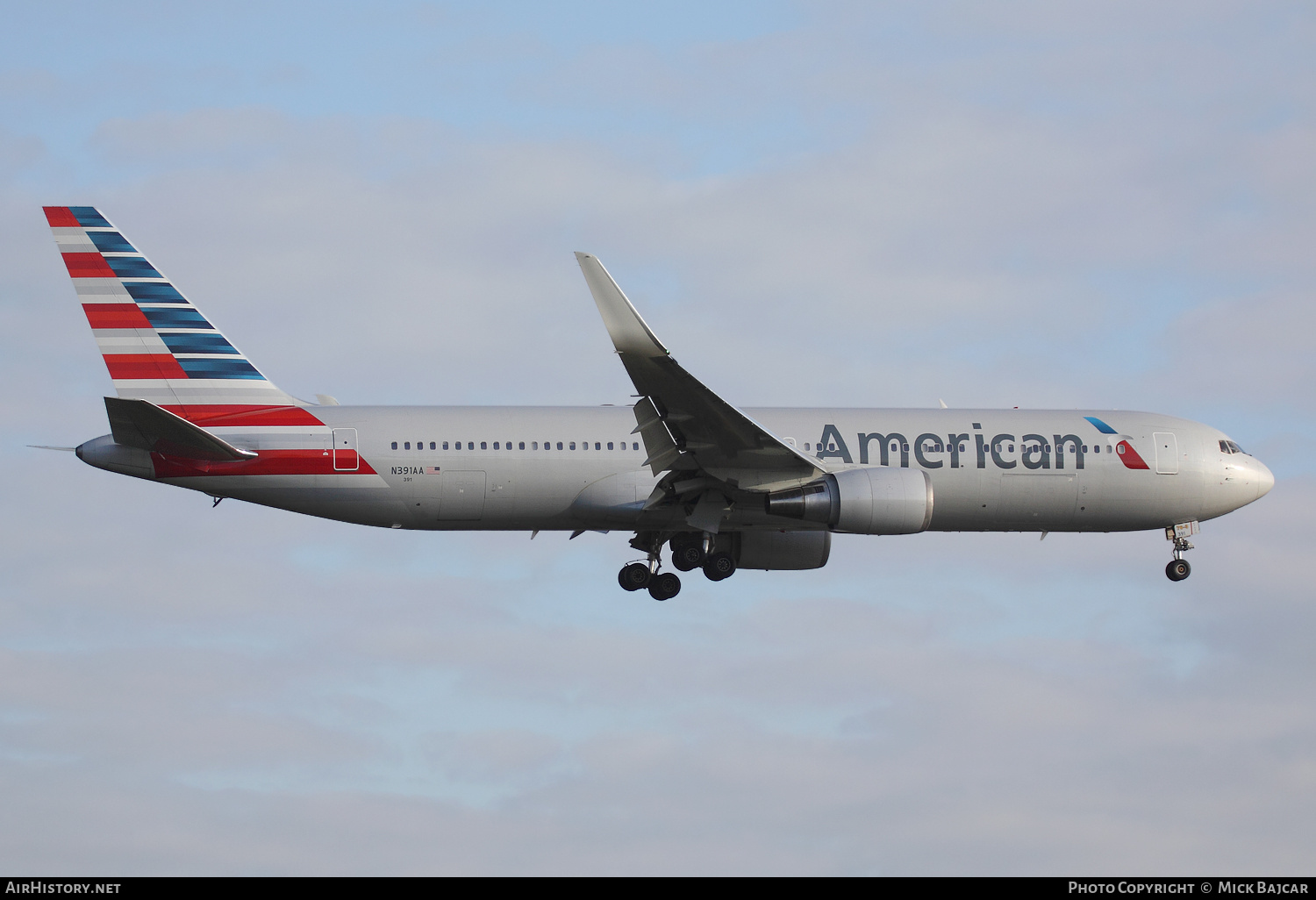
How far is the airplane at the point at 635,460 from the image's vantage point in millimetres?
31141

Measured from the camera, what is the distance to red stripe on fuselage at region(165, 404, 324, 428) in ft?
109

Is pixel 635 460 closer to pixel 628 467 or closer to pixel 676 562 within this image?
pixel 628 467

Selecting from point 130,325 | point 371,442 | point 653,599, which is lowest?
point 653,599

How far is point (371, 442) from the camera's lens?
32.9m

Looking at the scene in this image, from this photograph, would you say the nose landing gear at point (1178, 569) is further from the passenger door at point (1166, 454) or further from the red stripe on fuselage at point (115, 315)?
the red stripe on fuselage at point (115, 315)

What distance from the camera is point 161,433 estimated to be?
31188 mm

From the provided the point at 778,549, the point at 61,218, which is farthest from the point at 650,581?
the point at 61,218

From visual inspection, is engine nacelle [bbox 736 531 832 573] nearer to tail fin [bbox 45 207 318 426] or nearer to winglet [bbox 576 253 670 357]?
winglet [bbox 576 253 670 357]

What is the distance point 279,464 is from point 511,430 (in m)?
4.99

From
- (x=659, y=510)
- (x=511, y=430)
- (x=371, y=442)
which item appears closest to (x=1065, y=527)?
(x=659, y=510)

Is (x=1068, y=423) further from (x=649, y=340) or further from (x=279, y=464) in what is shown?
(x=279, y=464)

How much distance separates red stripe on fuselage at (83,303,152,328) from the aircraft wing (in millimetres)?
11687

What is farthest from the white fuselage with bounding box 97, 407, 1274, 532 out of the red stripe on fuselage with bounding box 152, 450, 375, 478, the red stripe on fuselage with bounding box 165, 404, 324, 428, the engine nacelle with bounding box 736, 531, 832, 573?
the engine nacelle with bounding box 736, 531, 832, 573

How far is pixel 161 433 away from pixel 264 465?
227 cm
